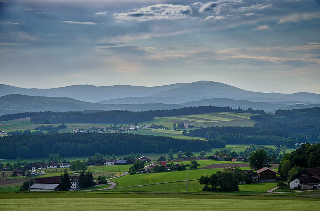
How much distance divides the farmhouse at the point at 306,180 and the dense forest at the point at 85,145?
88.8m

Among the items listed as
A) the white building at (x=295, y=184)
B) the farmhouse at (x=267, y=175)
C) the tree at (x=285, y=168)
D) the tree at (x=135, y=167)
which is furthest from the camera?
the tree at (x=135, y=167)

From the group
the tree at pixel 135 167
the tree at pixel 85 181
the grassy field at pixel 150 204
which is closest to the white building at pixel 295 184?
the grassy field at pixel 150 204

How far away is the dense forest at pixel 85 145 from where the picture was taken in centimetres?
13862

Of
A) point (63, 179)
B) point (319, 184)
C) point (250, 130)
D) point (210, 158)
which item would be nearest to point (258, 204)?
point (319, 184)

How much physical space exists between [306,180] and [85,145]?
325ft

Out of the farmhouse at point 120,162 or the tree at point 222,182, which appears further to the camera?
the farmhouse at point 120,162

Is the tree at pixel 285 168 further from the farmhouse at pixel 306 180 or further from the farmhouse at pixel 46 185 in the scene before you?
the farmhouse at pixel 46 185

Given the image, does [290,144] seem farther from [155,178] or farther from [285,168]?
[285,168]

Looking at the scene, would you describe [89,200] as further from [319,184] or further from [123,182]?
Result: [123,182]

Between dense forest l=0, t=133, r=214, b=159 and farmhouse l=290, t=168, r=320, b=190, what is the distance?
88.8 meters

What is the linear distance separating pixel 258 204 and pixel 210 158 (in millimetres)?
80308

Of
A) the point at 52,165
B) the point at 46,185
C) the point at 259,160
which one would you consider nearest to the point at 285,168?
the point at 259,160

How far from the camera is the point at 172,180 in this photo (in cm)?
7312

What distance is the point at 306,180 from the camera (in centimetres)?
5666
